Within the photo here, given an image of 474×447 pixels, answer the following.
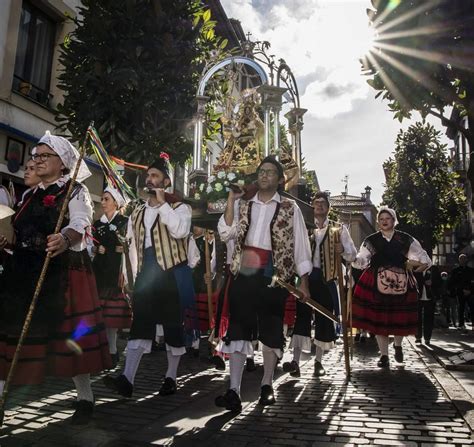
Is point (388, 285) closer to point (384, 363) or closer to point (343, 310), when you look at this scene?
point (384, 363)

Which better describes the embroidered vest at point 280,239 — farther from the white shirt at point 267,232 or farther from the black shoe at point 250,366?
the black shoe at point 250,366

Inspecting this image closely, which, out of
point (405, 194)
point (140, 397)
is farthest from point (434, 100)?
point (405, 194)

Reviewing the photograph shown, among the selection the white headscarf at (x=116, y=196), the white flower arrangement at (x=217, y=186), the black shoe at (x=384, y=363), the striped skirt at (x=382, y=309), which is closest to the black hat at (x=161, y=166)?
the white headscarf at (x=116, y=196)

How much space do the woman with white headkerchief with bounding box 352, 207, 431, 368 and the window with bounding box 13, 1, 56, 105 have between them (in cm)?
928

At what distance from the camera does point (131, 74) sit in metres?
7.60

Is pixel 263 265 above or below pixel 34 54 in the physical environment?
below

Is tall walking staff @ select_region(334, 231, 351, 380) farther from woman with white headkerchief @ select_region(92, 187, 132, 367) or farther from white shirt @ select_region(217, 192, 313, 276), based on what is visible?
woman with white headkerchief @ select_region(92, 187, 132, 367)

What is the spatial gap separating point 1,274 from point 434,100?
6.19 meters

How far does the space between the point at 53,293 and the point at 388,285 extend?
4.55 m

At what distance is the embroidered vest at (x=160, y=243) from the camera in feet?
14.7

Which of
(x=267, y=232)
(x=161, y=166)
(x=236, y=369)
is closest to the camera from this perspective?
(x=236, y=369)

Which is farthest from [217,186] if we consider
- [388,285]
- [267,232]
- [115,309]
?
[267,232]

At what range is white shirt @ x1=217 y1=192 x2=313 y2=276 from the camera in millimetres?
4289

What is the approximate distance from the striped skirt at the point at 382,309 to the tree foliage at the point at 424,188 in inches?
683
